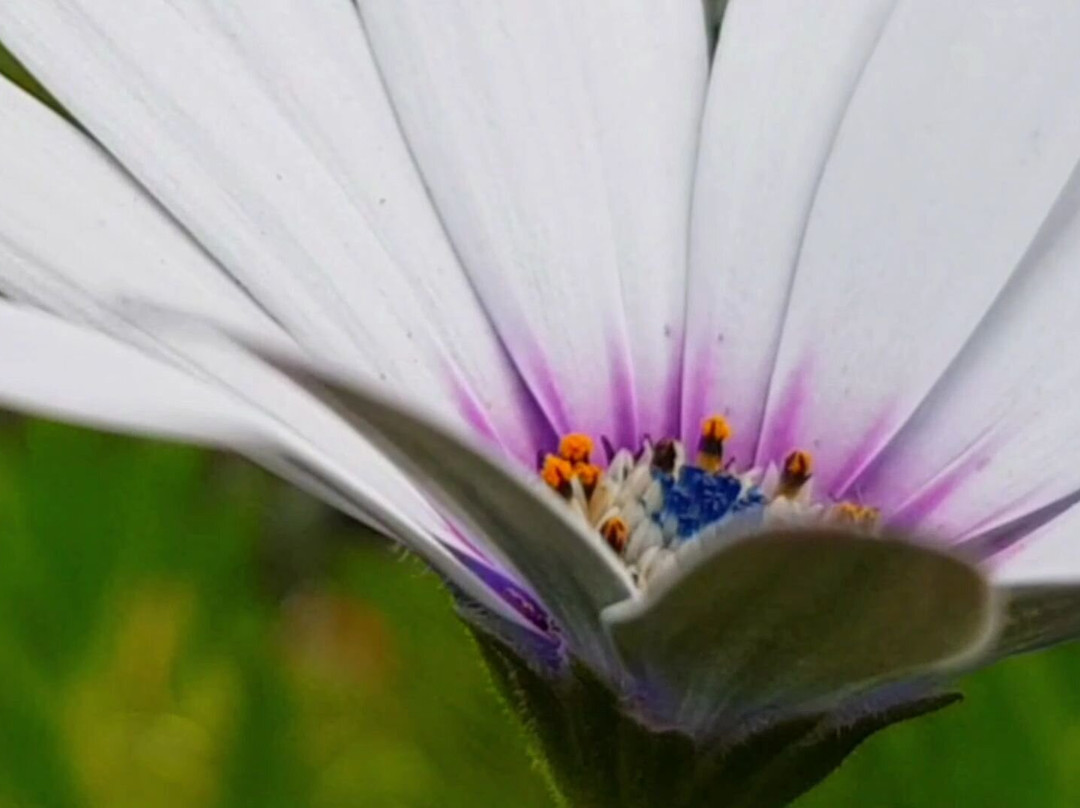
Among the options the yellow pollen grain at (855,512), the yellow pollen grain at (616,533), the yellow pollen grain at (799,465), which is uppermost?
the yellow pollen grain at (616,533)

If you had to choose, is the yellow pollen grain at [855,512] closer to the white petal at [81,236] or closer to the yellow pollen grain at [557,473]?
the yellow pollen grain at [557,473]

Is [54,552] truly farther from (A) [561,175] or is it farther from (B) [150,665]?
(A) [561,175]

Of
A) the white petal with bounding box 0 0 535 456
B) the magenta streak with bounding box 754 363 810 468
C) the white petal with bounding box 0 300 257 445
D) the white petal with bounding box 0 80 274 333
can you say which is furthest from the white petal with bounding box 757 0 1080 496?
the white petal with bounding box 0 300 257 445

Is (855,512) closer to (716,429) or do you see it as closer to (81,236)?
(716,429)

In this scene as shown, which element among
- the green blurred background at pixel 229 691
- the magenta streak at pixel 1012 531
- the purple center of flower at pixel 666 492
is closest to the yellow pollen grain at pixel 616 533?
the purple center of flower at pixel 666 492

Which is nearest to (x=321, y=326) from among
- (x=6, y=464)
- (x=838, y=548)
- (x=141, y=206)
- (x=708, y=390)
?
(x=141, y=206)

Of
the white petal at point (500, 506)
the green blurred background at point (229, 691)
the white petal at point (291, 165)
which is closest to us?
the white petal at point (500, 506)

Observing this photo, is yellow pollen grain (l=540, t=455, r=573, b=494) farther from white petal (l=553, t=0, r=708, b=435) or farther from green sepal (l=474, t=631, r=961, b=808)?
green sepal (l=474, t=631, r=961, b=808)
